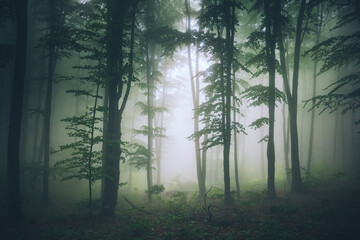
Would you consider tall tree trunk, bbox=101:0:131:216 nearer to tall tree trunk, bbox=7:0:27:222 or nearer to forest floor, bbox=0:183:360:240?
forest floor, bbox=0:183:360:240

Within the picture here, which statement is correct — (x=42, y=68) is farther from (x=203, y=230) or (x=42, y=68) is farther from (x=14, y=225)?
(x=203, y=230)

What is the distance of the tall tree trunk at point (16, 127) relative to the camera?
7.64 m

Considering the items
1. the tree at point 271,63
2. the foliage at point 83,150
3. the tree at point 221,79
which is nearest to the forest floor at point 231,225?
the tree at point 271,63

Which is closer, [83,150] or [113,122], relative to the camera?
[83,150]

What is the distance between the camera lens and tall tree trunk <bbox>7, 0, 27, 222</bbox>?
764 cm

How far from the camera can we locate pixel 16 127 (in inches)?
310

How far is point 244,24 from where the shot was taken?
53.0ft

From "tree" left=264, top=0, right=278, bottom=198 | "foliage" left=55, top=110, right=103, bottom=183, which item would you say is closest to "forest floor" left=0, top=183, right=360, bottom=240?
"tree" left=264, top=0, right=278, bottom=198

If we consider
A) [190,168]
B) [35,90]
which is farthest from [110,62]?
[190,168]

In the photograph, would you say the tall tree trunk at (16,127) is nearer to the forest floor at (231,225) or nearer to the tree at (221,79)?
the forest floor at (231,225)

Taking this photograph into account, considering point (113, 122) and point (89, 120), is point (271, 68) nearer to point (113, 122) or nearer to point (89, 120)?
point (113, 122)

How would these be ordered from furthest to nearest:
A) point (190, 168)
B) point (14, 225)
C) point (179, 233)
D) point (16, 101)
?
point (190, 168) → point (16, 101) → point (14, 225) → point (179, 233)

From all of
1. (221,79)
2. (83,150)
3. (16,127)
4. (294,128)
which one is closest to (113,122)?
(83,150)

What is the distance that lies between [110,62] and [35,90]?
16.4m
